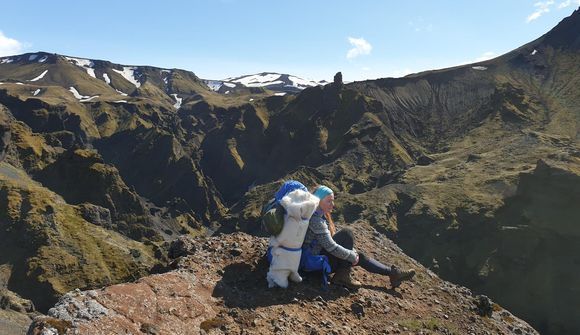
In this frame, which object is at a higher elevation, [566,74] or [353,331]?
[566,74]

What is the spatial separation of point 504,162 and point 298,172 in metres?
57.7

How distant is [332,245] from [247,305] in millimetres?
2895

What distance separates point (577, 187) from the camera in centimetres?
9250

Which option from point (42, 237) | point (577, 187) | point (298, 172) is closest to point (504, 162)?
point (577, 187)

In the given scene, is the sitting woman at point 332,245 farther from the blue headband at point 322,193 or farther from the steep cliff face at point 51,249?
the steep cliff face at point 51,249

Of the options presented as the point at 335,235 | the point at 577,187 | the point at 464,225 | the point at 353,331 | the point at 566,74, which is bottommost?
the point at 464,225

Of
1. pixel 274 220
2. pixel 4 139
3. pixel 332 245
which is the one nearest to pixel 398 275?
pixel 332 245

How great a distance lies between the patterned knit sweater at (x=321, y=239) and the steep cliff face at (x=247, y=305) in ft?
3.87

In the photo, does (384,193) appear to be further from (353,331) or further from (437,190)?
(353,331)

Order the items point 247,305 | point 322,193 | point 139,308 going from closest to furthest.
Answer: point 139,308
point 247,305
point 322,193

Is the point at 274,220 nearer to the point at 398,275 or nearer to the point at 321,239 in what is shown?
the point at 321,239

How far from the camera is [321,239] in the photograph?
13508mm

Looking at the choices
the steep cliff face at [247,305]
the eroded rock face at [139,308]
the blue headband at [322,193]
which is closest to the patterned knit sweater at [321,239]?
the blue headband at [322,193]

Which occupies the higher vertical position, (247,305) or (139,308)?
(139,308)
